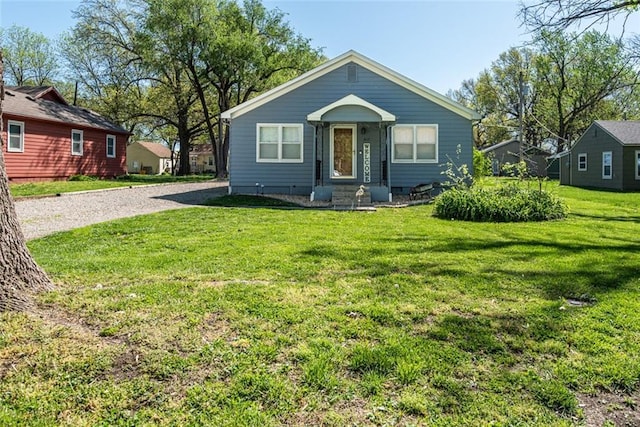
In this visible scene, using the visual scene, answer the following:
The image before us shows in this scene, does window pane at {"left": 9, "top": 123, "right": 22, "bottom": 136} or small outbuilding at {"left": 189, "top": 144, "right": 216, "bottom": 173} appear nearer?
window pane at {"left": 9, "top": 123, "right": 22, "bottom": 136}

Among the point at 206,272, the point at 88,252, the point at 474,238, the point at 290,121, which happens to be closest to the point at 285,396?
the point at 206,272

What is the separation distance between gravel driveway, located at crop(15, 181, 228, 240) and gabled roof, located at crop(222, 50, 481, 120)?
12.7 ft

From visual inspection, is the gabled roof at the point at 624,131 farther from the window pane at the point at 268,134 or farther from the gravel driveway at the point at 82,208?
the gravel driveway at the point at 82,208

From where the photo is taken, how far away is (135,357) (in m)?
2.70

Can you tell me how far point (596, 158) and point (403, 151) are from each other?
15828mm

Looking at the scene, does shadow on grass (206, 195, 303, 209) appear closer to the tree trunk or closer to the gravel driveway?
the gravel driveway

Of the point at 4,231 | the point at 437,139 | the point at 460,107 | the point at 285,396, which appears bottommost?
the point at 285,396

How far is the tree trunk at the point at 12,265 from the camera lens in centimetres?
330

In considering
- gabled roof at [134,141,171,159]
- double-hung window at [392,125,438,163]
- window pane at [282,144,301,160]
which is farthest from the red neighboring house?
gabled roof at [134,141,171,159]

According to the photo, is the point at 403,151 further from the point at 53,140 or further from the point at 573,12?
the point at 53,140

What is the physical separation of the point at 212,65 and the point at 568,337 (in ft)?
85.5

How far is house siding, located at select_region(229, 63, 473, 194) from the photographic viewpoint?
15078 mm

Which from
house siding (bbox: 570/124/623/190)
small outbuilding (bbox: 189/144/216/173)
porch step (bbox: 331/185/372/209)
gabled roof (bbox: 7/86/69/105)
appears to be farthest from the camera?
small outbuilding (bbox: 189/144/216/173)

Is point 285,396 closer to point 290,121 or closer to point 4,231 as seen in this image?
point 4,231
